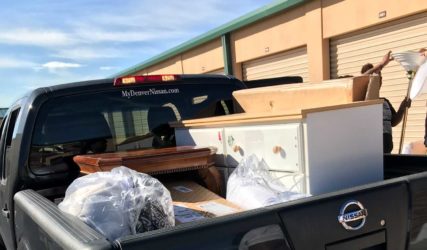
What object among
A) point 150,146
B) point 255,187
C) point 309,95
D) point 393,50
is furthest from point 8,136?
point 393,50

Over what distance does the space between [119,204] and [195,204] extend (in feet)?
1.83

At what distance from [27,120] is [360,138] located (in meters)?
2.01

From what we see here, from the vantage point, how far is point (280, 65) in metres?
11.9

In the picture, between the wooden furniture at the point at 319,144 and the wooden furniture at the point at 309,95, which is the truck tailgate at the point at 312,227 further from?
the wooden furniture at the point at 309,95

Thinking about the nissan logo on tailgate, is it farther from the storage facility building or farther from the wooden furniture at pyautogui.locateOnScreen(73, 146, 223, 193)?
the storage facility building

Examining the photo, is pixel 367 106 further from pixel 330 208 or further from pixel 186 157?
pixel 186 157

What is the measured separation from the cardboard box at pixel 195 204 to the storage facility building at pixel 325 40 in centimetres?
658

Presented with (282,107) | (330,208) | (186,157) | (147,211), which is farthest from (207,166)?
(330,208)

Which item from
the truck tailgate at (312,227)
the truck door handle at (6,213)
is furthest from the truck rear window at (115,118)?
the truck tailgate at (312,227)

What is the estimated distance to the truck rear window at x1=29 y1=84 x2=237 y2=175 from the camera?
9.31 ft

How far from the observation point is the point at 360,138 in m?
2.24

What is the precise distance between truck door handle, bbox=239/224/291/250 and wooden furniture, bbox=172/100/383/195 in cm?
59

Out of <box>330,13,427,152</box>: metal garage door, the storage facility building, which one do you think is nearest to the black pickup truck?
<box>330,13,427,152</box>: metal garage door

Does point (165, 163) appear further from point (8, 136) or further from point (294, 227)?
point (8, 136)
